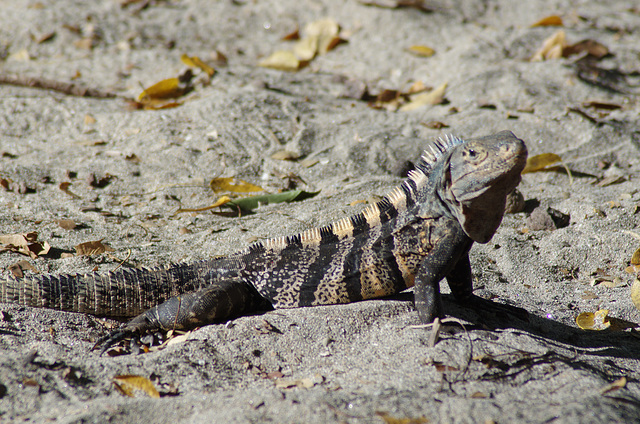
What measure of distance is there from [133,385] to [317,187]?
2611mm

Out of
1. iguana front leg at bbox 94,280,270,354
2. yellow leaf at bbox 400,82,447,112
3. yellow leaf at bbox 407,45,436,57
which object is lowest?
iguana front leg at bbox 94,280,270,354

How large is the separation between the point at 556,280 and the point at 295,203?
207cm

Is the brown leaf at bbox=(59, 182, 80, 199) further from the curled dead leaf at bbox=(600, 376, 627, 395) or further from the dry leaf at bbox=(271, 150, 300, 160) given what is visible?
the curled dead leaf at bbox=(600, 376, 627, 395)

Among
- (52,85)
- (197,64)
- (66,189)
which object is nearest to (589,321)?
(66,189)

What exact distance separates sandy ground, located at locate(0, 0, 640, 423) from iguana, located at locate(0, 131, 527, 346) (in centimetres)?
15

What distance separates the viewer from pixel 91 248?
3703mm

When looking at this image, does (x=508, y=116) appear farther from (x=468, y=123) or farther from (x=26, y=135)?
(x=26, y=135)

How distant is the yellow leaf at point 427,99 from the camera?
18.8ft

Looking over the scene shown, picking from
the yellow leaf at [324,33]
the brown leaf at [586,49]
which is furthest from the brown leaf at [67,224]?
the brown leaf at [586,49]

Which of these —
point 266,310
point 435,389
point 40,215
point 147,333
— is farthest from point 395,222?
point 40,215

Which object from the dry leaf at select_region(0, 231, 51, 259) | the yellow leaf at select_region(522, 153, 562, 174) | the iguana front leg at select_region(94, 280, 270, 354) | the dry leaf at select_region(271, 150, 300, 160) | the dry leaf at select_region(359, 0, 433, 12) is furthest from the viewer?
the dry leaf at select_region(359, 0, 433, 12)

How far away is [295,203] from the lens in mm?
4418

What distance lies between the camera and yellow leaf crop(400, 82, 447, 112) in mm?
5734

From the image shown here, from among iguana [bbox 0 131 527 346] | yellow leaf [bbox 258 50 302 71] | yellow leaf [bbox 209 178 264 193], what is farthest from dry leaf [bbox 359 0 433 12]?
iguana [bbox 0 131 527 346]
